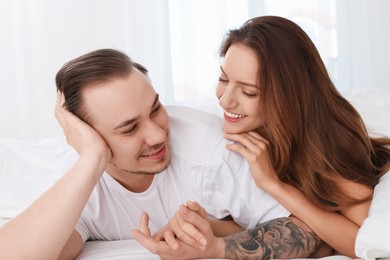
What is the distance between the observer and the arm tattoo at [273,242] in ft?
5.85

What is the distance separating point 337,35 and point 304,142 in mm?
2566

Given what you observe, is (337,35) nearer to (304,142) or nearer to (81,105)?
(304,142)

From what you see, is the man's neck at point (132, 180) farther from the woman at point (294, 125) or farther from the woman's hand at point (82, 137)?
the woman at point (294, 125)

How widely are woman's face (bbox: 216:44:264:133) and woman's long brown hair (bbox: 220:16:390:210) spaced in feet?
0.08

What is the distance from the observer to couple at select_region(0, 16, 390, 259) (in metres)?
1.84

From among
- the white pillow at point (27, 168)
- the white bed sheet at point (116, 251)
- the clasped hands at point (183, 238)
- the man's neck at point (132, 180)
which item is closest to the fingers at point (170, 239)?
the clasped hands at point (183, 238)

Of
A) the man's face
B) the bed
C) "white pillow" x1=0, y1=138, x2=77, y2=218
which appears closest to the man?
the man's face

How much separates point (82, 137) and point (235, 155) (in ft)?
1.55

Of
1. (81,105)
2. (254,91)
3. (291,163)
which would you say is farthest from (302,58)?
(81,105)

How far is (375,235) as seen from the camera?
5.49ft

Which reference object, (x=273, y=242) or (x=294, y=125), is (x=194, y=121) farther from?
(x=273, y=242)

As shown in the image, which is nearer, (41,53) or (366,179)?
(366,179)

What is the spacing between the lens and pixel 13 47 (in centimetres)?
404

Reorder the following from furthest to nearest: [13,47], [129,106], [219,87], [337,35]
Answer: [337,35]
[13,47]
[219,87]
[129,106]
